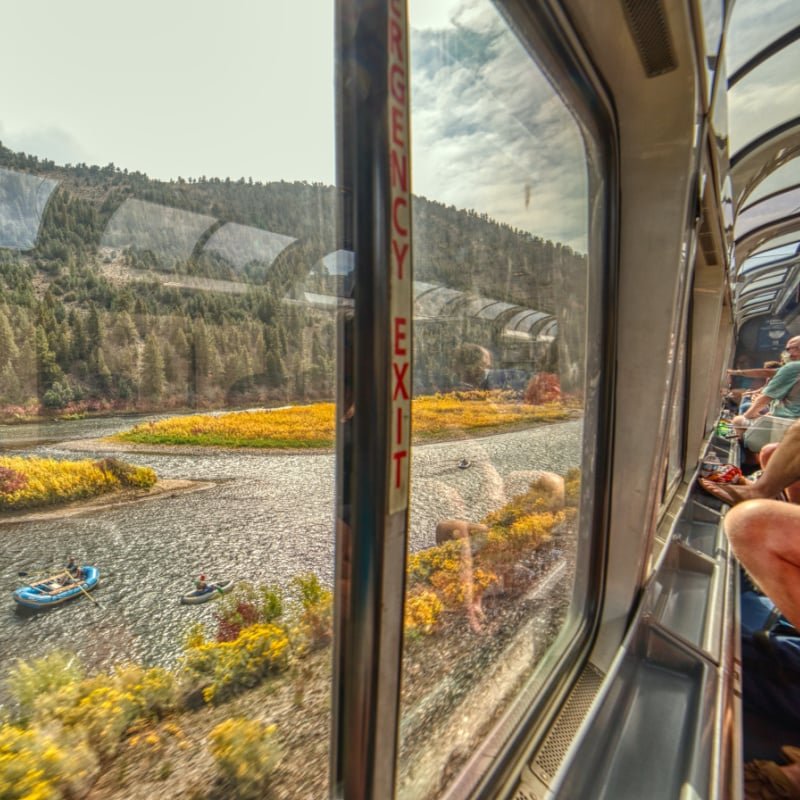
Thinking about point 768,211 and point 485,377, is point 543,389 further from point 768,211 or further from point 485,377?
point 768,211

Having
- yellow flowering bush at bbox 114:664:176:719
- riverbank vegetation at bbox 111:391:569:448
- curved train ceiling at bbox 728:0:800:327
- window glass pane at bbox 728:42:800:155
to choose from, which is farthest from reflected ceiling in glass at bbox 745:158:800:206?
yellow flowering bush at bbox 114:664:176:719

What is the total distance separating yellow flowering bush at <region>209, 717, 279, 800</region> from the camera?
747 mm

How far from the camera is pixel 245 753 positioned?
776mm

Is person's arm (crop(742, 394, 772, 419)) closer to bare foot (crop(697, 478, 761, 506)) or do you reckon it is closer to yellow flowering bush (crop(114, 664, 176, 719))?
bare foot (crop(697, 478, 761, 506))

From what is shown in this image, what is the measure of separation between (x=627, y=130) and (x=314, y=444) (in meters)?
1.70

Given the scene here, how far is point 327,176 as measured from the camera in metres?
0.69

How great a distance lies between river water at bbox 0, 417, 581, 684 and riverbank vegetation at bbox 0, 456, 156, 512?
2cm

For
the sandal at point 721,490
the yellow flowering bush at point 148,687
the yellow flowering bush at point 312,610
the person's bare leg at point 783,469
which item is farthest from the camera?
the sandal at point 721,490

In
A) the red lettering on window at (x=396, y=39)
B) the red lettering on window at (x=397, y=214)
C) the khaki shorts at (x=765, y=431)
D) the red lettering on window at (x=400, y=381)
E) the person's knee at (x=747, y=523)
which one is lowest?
the khaki shorts at (x=765, y=431)

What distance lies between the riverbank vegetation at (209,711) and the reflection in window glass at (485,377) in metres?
0.11

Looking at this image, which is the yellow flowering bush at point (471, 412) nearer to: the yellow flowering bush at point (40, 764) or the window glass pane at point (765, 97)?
the yellow flowering bush at point (40, 764)

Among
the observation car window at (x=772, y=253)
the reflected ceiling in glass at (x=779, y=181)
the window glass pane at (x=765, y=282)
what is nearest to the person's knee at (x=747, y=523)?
the reflected ceiling in glass at (x=779, y=181)

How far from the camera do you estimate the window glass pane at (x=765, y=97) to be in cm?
225

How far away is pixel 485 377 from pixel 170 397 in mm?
901
